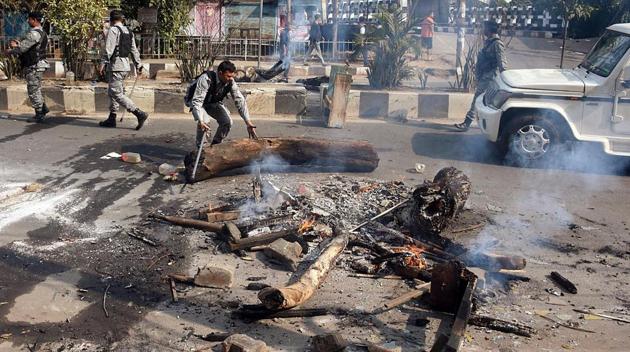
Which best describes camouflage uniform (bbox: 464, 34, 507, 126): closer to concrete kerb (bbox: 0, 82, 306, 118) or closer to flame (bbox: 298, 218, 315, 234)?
concrete kerb (bbox: 0, 82, 306, 118)

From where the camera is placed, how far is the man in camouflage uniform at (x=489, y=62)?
1039 cm

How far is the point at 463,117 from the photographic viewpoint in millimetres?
11797

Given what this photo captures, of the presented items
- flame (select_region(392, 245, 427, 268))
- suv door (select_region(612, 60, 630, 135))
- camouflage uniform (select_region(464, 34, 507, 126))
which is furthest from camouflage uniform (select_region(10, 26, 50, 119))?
suv door (select_region(612, 60, 630, 135))

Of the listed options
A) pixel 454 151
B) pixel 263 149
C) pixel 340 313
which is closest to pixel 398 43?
pixel 454 151

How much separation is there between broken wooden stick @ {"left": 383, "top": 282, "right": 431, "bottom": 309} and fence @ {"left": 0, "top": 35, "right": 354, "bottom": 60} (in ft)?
27.5

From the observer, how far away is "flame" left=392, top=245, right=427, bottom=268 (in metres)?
5.06

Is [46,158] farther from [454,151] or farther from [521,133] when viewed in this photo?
[521,133]

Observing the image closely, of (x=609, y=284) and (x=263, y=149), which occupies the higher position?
(x=263, y=149)

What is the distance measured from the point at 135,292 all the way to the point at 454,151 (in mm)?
5987

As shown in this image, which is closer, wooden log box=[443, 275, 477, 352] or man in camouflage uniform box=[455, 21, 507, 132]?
wooden log box=[443, 275, 477, 352]

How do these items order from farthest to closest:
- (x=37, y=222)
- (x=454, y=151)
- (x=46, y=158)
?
(x=454, y=151)
(x=46, y=158)
(x=37, y=222)

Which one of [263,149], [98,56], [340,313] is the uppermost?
[98,56]

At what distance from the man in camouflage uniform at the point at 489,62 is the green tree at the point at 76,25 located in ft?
23.7

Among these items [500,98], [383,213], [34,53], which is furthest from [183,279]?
[34,53]
